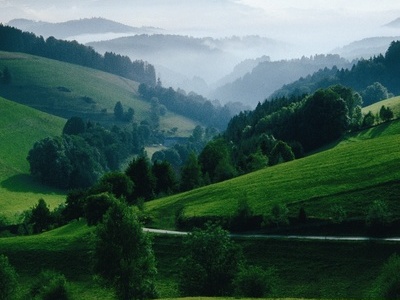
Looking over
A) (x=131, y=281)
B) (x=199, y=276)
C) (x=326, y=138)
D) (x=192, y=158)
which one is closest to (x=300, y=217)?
(x=199, y=276)

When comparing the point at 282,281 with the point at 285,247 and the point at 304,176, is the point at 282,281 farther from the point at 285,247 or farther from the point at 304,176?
the point at 304,176

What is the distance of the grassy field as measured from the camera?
217 ft

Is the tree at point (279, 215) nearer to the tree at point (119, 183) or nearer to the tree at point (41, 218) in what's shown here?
the tree at point (119, 183)

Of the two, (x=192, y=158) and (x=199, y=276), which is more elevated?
(x=192, y=158)

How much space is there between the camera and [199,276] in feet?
201

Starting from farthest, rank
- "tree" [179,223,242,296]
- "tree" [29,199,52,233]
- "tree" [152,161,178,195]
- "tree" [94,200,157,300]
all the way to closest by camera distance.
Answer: "tree" [152,161,178,195] → "tree" [29,199,52,233] → "tree" [179,223,242,296] → "tree" [94,200,157,300]

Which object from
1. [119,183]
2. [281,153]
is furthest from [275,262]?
[281,153]

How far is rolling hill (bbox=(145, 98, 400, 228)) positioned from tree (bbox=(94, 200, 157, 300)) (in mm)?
28085

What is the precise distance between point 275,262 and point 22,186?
138m

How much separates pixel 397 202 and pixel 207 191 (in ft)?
122

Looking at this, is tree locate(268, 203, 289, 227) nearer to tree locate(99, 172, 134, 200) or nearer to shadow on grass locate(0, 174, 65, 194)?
tree locate(99, 172, 134, 200)

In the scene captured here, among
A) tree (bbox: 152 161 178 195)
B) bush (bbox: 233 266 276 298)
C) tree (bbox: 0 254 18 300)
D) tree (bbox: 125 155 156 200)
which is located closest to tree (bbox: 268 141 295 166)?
tree (bbox: 152 161 178 195)

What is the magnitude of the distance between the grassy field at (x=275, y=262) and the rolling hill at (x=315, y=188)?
752 centimetres

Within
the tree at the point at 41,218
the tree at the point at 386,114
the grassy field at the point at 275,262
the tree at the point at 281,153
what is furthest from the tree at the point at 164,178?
the tree at the point at 386,114
